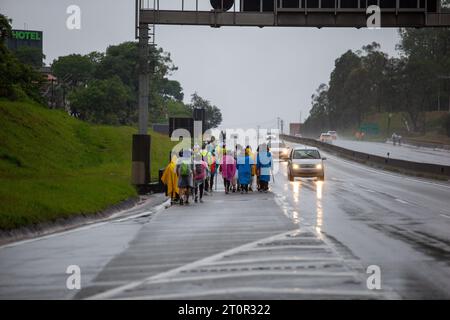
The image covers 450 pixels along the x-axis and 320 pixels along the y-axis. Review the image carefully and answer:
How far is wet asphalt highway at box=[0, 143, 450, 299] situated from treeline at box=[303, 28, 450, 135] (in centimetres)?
10195

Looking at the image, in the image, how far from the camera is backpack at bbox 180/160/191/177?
1104 inches

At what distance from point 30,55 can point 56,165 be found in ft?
336

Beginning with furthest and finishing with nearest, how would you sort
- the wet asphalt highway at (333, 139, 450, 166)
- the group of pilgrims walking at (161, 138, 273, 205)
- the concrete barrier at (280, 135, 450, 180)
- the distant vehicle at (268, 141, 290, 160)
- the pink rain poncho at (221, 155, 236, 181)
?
the distant vehicle at (268, 141, 290, 160)
the wet asphalt highway at (333, 139, 450, 166)
the concrete barrier at (280, 135, 450, 180)
the pink rain poncho at (221, 155, 236, 181)
the group of pilgrims walking at (161, 138, 273, 205)

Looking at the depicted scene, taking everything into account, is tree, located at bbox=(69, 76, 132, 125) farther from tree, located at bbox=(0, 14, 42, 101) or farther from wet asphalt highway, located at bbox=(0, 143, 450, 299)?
wet asphalt highway, located at bbox=(0, 143, 450, 299)

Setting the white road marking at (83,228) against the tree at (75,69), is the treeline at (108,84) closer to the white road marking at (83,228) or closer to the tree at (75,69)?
the tree at (75,69)

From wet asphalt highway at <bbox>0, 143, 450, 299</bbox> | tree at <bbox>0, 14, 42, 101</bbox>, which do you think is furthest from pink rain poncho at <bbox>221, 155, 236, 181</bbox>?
tree at <bbox>0, 14, 42, 101</bbox>

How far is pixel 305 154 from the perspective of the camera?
44.9 meters

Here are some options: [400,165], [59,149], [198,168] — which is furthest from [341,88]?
[198,168]

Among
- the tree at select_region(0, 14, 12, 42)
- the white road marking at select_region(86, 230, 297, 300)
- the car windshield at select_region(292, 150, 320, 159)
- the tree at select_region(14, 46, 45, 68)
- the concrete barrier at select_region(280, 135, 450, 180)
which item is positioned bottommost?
the concrete barrier at select_region(280, 135, 450, 180)

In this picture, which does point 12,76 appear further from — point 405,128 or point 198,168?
→ point 405,128

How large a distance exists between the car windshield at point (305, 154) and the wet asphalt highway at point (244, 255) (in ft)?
64.2

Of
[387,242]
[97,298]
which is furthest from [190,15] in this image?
[97,298]

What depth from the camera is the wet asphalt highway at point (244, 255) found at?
10.2m

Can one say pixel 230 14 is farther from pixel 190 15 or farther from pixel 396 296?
pixel 396 296
